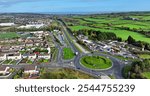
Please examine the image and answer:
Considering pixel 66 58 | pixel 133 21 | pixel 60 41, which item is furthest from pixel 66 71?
pixel 133 21

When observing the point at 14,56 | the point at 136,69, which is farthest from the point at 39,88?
the point at 136,69

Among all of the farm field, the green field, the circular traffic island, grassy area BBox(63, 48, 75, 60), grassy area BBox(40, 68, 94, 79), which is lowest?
grassy area BBox(40, 68, 94, 79)

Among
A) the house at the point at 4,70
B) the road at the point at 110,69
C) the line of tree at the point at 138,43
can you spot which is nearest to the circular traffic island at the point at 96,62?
the road at the point at 110,69

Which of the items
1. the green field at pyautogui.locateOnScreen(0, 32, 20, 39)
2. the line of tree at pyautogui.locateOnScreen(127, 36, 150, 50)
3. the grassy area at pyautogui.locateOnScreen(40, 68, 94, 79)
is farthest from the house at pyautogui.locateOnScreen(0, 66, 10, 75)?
the line of tree at pyautogui.locateOnScreen(127, 36, 150, 50)

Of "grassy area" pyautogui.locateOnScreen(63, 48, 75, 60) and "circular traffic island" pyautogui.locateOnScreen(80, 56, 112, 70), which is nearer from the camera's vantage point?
"circular traffic island" pyautogui.locateOnScreen(80, 56, 112, 70)

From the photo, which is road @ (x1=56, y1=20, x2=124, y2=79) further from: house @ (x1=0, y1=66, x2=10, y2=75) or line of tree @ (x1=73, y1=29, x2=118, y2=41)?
house @ (x1=0, y1=66, x2=10, y2=75)

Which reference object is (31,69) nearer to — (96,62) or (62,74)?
(62,74)

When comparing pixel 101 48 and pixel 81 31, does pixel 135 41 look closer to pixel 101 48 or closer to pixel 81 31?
pixel 101 48
